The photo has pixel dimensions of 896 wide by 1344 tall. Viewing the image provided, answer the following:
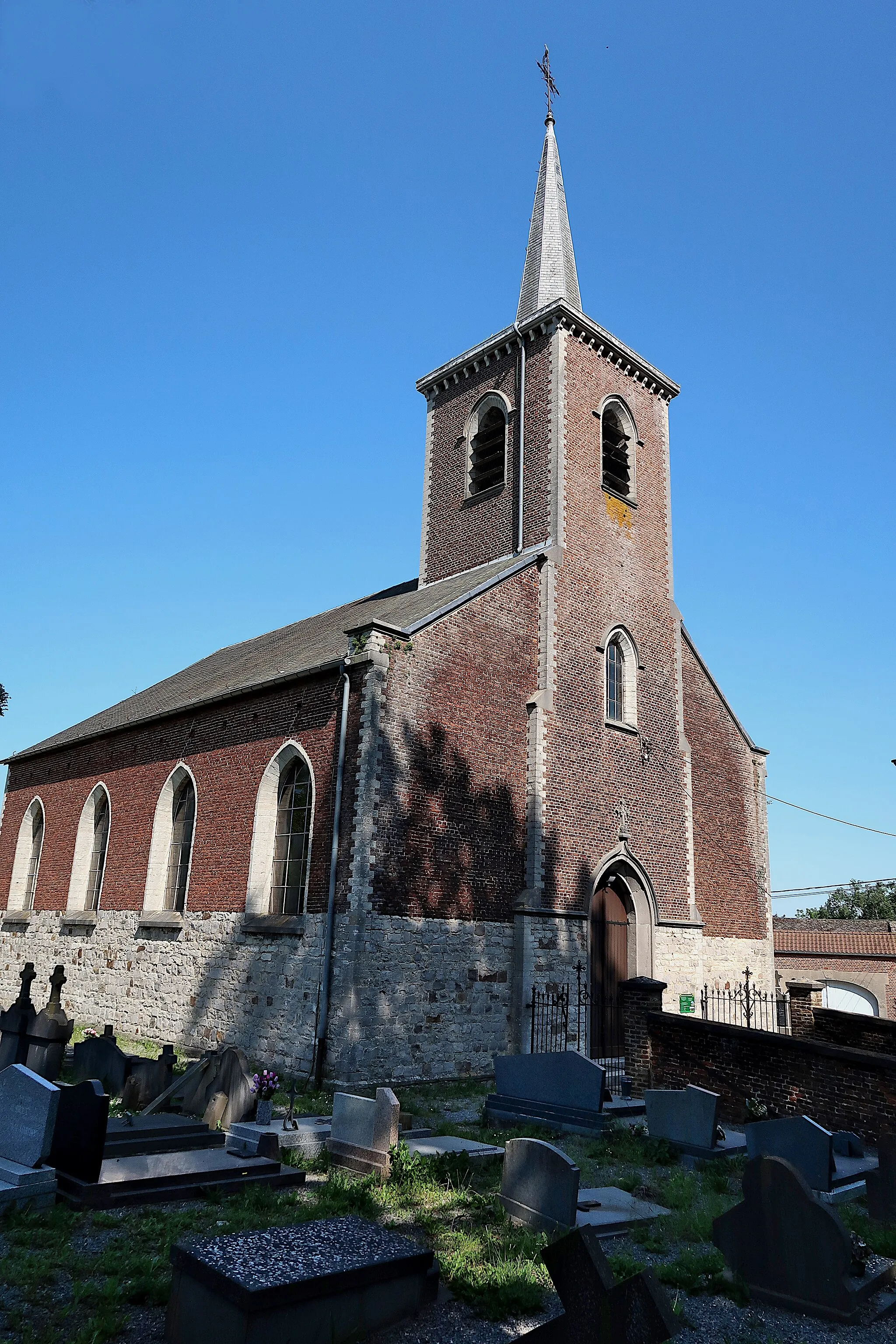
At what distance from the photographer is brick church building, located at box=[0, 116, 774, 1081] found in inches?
552

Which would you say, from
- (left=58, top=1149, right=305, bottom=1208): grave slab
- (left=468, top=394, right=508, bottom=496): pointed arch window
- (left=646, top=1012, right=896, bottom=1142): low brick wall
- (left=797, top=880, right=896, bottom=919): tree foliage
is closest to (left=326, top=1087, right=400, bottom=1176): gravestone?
(left=58, top=1149, right=305, bottom=1208): grave slab

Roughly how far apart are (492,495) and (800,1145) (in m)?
13.9

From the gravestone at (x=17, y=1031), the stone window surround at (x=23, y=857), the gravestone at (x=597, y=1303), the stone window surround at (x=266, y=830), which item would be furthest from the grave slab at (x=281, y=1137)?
the stone window surround at (x=23, y=857)

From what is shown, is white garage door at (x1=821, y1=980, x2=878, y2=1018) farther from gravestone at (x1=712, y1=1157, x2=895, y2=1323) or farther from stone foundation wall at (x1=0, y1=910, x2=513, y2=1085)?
gravestone at (x1=712, y1=1157, x2=895, y2=1323)

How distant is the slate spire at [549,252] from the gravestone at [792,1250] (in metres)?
19.3

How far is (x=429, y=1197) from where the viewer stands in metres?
7.52

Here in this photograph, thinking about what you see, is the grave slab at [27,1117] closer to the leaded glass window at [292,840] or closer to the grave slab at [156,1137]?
the grave slab at [156,1137]

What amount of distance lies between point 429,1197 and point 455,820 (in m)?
7.55

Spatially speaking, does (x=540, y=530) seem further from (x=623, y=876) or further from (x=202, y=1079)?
(x=202, y=1079)

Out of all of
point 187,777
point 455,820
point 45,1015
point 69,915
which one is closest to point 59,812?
point 69,915

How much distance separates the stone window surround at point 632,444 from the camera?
19.7 m

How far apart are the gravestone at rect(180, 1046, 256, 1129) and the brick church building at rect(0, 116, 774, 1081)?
263cm

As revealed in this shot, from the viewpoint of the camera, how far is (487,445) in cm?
2030

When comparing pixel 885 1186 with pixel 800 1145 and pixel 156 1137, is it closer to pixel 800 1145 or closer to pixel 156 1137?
pixel 800 1145
